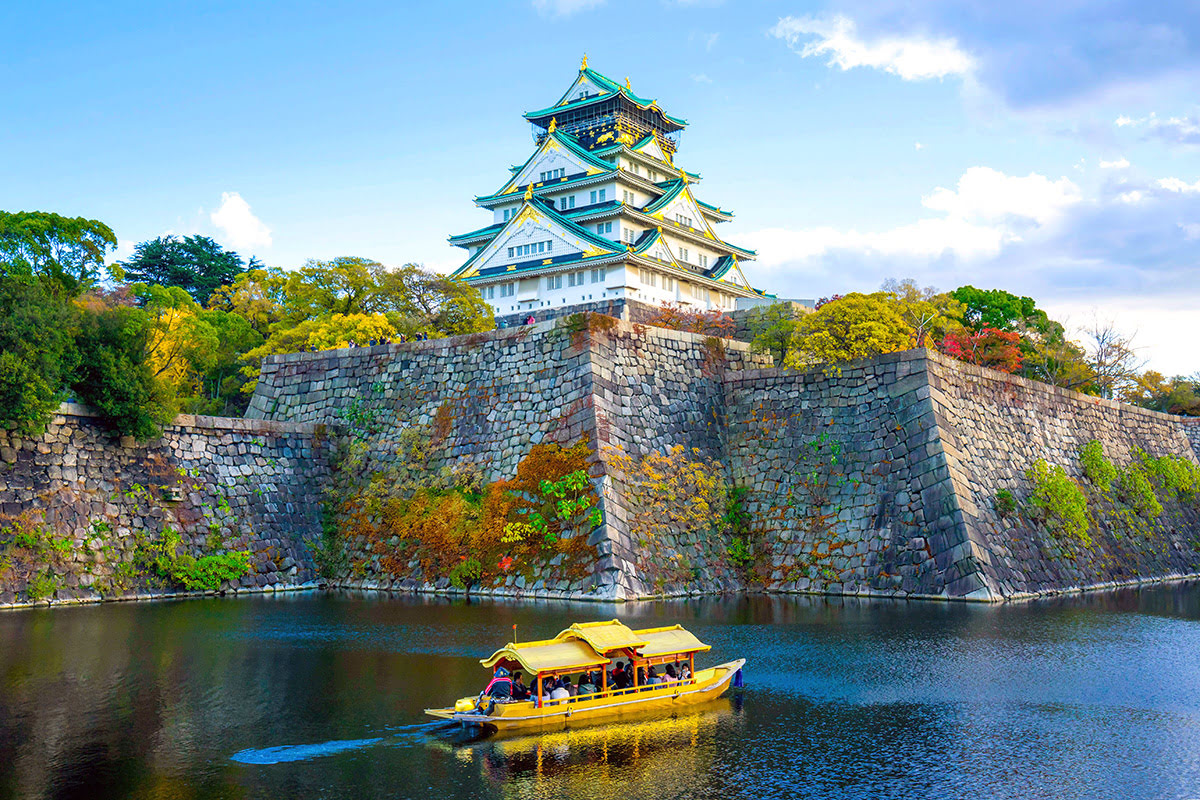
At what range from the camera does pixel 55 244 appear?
30906mm

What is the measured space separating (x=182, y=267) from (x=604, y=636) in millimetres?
54276

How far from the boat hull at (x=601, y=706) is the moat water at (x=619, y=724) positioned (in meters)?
0.28

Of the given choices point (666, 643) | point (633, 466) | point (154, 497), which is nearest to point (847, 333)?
point (633, 466)

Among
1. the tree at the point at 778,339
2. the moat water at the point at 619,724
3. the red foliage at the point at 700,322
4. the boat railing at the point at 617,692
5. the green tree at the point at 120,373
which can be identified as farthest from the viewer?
the red foliage at the point at 700,322

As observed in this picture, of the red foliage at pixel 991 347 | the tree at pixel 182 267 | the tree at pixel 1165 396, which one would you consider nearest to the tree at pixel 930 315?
the red foliage at pixel 991 347

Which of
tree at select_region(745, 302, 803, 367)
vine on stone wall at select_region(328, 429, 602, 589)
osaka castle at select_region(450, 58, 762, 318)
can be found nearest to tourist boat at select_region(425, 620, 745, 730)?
vine on stone wall at select_region(328, 429, 602, 589)

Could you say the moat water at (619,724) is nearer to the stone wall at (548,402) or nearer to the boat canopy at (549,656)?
the boat canopy at (549,656)

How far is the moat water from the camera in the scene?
1084cm

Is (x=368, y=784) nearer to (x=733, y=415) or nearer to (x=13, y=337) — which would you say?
(x=13, y=337)

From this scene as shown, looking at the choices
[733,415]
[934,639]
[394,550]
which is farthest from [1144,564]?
[394,550]

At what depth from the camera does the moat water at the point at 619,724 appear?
10836 mm

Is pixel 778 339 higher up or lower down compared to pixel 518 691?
higher up

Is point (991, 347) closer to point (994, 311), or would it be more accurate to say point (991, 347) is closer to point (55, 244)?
point (994, 311)

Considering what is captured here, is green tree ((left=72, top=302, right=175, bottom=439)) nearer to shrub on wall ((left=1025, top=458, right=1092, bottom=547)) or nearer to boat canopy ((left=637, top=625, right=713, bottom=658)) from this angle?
boat canopy ((left=637, top=625, right=713, bottom=658))
